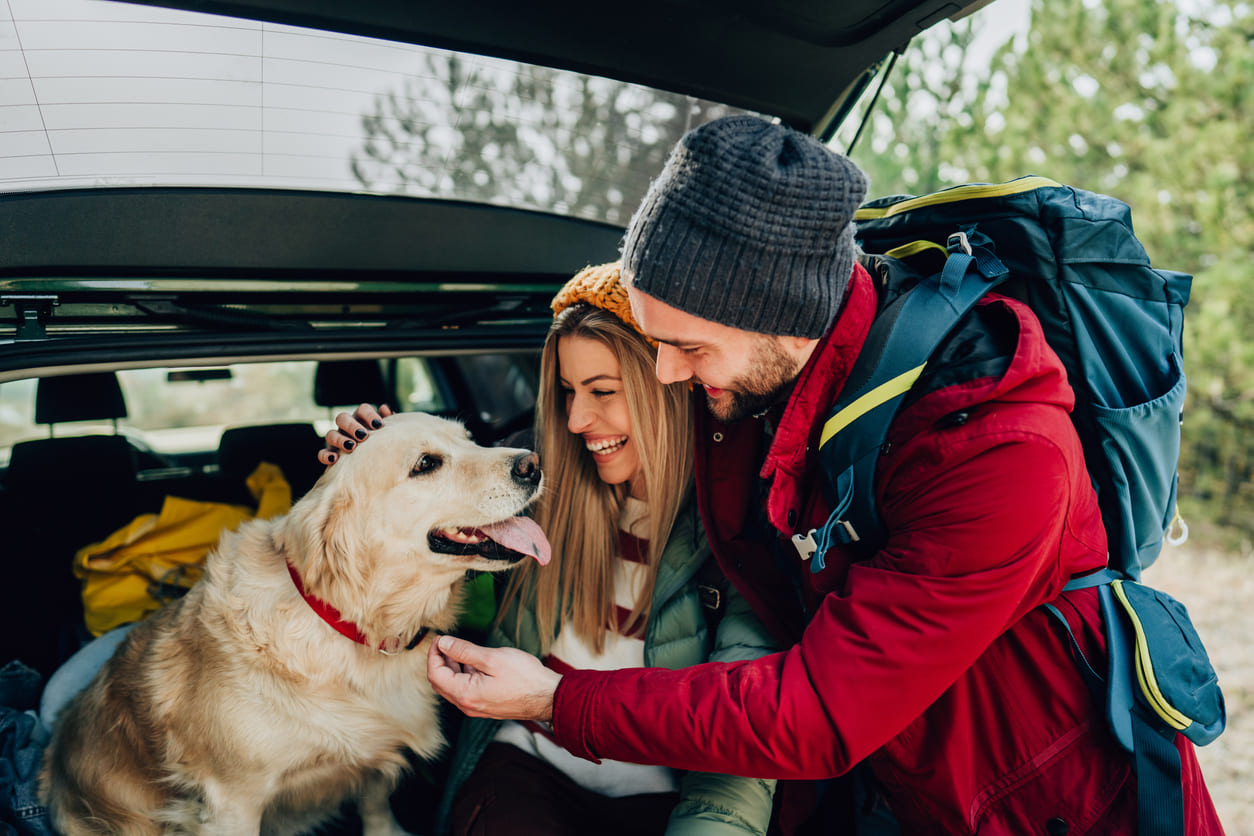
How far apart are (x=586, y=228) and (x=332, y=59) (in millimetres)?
860

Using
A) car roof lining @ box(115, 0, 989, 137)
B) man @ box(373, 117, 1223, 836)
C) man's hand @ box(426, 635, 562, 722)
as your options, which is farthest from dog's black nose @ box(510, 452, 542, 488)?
car roof lining @ box(115, 0, 989, 137)

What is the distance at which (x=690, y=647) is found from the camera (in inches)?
70.0

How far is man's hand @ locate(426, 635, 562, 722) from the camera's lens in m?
1.49

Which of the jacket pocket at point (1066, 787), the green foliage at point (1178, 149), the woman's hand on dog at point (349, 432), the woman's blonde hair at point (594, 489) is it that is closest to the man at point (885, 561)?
the jacket pocket at point (1066, 787)

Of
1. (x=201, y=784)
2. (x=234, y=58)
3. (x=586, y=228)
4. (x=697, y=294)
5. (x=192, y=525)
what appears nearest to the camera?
(x=697, y=294)

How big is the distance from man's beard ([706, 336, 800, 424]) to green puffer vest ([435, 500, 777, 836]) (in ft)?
1.31

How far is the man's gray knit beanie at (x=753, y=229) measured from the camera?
126cm

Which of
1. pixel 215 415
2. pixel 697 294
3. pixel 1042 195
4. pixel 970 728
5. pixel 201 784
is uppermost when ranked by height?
pixel 1042 195

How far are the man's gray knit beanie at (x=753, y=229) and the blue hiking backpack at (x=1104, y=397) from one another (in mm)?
173

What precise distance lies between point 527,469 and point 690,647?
61cm

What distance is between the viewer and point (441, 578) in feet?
6.46

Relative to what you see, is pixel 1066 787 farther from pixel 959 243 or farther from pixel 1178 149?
pixel 1178 149

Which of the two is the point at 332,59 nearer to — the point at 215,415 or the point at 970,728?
the point at 970,728

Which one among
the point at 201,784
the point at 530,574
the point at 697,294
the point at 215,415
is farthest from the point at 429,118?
the point at 215,415
